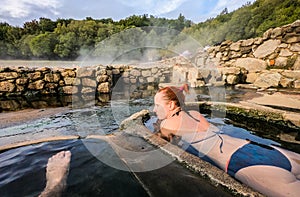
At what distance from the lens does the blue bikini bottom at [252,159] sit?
1.61m

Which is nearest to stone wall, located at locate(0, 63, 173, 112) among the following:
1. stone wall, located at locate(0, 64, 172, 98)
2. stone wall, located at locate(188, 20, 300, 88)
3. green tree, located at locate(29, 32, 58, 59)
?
stone wall, located at locate(0, 64, 172, 98)

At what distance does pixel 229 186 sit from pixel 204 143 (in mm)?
646

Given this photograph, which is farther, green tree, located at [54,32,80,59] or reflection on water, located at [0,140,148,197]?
green tree, located at [54,32,80,59]

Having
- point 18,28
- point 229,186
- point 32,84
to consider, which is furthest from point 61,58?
point 229,186

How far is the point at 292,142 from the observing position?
99.7 inches

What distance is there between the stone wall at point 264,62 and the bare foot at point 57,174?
6.46 meters

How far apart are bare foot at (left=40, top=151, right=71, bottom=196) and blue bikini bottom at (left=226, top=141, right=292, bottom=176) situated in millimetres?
1416

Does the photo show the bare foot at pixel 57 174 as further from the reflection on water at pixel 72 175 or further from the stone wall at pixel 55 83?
the stone wall at pixel 55 83

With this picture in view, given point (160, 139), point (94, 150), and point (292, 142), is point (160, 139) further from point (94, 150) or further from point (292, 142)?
point (292, 142)

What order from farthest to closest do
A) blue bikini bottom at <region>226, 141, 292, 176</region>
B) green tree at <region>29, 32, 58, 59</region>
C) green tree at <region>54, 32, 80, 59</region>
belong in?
green tree at <region>29, 32, 58, 59</region> → green tree at <region>54, 32, 80, 59</region> → blue bikini bottom at <region>226, 141, 292, 176</region>

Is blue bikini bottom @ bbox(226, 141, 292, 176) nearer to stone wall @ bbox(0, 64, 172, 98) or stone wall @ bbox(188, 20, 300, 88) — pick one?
stone wall @ bbox(188, 20, 300, 88)

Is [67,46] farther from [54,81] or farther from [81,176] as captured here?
[81,176]

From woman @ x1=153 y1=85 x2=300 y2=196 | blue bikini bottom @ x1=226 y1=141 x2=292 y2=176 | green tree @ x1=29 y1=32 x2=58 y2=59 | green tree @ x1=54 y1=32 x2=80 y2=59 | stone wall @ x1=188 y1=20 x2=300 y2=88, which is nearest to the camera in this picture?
woman @ x1=153 y1=85 x2=300 y2=196

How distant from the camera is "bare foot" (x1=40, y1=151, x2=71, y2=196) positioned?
1.42 m
